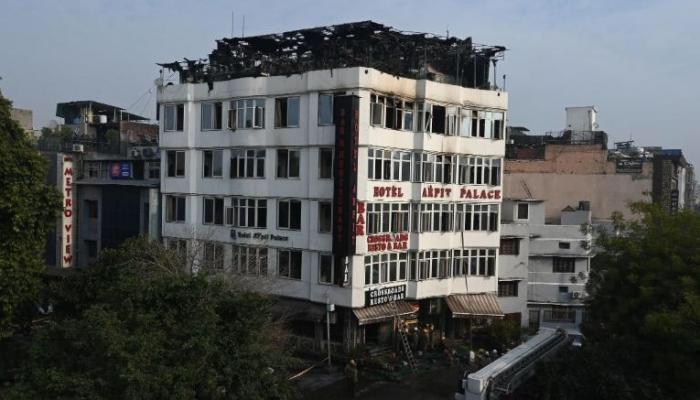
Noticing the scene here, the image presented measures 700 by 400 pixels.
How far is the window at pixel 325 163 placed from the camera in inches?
1024

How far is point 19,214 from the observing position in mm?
18234

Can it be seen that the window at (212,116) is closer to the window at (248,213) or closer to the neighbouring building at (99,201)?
the window at (248,213)

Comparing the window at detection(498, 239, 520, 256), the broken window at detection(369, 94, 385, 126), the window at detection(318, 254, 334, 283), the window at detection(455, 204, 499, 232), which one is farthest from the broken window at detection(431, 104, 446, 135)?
the window at detection(498, 239, 520, 256)

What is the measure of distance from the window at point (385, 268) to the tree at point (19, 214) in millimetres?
11862

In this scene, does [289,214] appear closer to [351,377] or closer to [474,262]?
[351,377]

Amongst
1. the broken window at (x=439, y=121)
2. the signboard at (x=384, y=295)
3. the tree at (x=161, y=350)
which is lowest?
the signboard at (x=384, y=295)

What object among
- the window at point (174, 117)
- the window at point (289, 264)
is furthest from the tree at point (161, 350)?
the window at point (174, 117)

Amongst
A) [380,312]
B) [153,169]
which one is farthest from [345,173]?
[153,169]

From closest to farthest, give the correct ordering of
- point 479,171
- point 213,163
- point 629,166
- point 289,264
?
point 289,264 → point 213,163 → point 479,171 → point 629,166

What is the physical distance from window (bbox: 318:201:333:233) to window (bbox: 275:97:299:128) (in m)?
3.56

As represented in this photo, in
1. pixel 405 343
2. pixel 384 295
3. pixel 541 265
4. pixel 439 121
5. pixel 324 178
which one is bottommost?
pixel 405 343

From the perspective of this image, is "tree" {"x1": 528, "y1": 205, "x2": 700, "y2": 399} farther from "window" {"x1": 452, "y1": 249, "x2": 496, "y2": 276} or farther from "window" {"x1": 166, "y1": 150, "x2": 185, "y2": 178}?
"window" {"x1": 166, "y1": 150, "x2": 185, "y2": 178}

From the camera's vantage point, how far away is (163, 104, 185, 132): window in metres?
30.2

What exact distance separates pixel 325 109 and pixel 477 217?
894 cm
